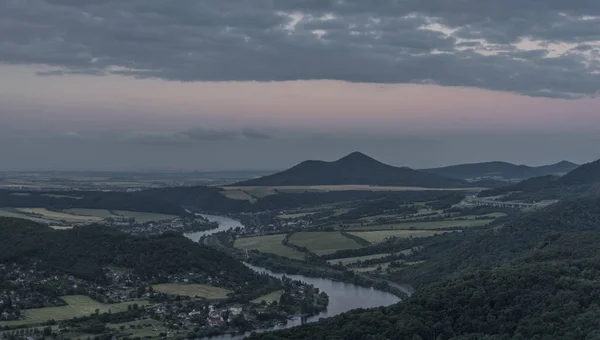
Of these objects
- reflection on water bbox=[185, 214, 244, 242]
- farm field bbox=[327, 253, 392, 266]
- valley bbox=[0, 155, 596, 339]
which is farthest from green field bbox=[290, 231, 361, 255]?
reflection on water bbox=[185, 214, 244, 242]

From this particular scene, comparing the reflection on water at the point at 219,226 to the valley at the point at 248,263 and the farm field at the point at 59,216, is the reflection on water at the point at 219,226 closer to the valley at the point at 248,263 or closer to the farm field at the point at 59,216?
the valley at the point at 248,263

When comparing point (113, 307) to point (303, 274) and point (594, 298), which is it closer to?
point (303, 274)

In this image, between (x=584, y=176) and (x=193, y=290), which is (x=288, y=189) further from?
(x=193, y=290)

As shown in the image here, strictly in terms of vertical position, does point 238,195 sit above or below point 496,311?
above

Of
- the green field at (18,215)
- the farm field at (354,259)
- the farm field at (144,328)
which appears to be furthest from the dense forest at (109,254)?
the green field at (18,215)

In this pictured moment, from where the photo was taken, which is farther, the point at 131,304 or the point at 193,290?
the point at 193,290

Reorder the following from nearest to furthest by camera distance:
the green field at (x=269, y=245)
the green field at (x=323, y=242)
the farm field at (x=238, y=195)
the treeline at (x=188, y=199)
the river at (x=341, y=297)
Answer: the river at (x=341, y=297) → the green field at (x=269, y=245) → the green field at (x=323, y=242) → the treeline at (x=188, y=199) → the farm field at (x=238, y=195)

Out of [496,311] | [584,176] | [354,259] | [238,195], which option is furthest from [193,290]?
[238,195]
